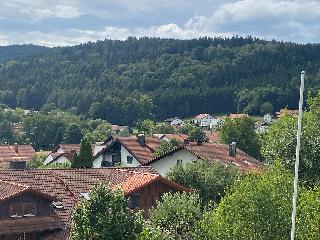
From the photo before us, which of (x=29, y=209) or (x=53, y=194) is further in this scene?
(x=53, y=194)

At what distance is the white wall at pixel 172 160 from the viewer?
185 feet

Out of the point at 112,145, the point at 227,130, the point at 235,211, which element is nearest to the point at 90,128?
the point at 227,130

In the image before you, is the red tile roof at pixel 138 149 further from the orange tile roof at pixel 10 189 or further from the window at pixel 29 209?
the window at pixel 29 209

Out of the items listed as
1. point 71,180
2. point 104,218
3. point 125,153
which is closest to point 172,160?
point 71,180

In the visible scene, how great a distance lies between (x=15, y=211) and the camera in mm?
37625

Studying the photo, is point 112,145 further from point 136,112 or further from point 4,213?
point 136,112

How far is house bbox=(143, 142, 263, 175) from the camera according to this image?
5656 centimetres

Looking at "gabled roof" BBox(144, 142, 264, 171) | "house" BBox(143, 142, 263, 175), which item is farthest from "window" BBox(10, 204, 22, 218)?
"gabled roof" BBox(144, 142, 264, 171)

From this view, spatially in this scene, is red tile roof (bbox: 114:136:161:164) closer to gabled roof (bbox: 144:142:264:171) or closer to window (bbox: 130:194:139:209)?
gabled roof (bbox: 144:142:264:171)

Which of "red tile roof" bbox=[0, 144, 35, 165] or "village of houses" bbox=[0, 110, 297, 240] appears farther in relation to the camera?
"red tile roof" bbox=[0, 144, 35, 165]

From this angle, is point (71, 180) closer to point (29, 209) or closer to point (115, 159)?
point (29, 209)

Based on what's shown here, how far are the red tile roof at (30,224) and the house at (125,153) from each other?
3180cm

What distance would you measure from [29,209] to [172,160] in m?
20.9

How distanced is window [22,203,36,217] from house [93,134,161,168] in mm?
31883
